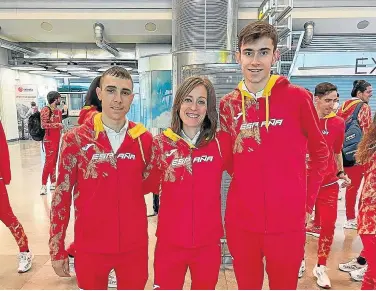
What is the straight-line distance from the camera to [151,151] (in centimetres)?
175

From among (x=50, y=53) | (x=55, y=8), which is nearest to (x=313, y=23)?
(x=55, y=8)

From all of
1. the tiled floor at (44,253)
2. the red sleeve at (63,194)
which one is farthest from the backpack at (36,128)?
the red sleeve at (63,194)

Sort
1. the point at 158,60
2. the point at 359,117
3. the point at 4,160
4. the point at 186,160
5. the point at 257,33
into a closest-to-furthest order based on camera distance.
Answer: the point at 257,33
the point at 186,160
the point at 4,160
the point at 359,117
the point at 158,60

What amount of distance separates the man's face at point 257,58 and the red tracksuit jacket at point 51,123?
15.5 feet

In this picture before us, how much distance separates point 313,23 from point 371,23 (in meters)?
1.66

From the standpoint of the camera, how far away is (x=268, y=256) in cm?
164

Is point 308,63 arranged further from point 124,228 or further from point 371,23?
point 124,228

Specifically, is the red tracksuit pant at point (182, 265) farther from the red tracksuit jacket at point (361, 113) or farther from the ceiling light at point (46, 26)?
the ceiling light at point (46, 26)

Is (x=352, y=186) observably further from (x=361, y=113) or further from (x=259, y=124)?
(x=259, y=124)

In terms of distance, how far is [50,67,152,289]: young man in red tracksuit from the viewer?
164cm

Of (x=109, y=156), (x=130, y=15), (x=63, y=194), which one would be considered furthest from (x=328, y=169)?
(x=130, y=15)

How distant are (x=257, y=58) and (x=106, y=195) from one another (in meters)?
0.94

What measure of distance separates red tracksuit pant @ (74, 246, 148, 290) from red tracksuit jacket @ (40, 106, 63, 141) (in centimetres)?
444

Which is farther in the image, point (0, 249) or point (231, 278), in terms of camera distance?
point (0, 249)
